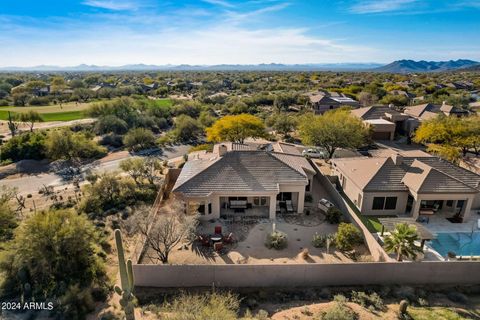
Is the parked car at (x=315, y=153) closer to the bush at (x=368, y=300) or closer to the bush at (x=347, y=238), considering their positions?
the bush at (x=347, y=238)

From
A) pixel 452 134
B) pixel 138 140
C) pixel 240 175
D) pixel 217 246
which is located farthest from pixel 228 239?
pixel 452 134

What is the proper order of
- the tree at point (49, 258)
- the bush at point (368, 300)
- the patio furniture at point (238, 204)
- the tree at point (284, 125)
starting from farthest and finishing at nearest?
the tree at point (284, 125) < the patio furniture at point (238, 204) < the tree at point (49, 258) < the bush at point (368, 300)

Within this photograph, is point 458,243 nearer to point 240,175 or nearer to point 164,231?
point 240,175

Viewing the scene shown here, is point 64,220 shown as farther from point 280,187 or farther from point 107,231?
point 280,187

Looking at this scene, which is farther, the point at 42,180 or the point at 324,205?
the point at 42,180

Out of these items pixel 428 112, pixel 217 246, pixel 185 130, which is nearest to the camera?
pixel 217 246

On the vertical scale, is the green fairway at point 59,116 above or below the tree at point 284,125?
below

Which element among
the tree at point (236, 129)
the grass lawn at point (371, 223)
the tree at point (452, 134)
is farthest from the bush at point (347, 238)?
the tree at point (236, 129)

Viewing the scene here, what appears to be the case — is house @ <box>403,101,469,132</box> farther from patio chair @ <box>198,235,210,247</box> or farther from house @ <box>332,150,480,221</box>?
patio chair @ <box>198,235,210,247</box>

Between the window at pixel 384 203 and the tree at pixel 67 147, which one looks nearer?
the window at pixel 384 203
